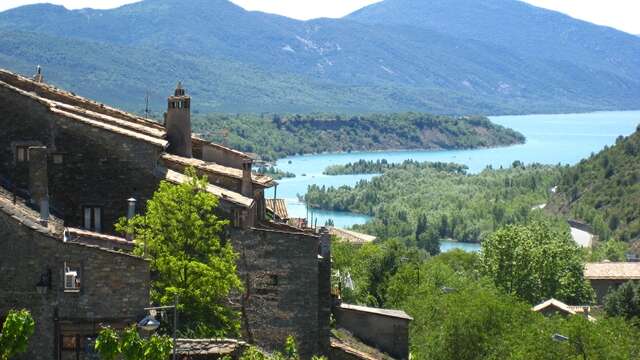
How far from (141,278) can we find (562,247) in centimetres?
6537

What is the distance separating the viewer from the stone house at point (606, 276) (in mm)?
96125

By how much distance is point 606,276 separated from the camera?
3841 inches

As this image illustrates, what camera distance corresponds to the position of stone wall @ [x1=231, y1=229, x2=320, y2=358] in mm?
33969

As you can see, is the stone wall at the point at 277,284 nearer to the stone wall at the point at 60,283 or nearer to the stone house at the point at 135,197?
the stone house at the point at 135,197

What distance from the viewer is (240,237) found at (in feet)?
111

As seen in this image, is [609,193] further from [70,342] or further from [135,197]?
[70,342]

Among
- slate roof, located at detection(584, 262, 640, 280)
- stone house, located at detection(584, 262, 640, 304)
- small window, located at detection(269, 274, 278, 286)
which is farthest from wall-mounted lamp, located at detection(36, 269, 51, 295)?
slate roof, located at detection(584, 262, 640, 280)

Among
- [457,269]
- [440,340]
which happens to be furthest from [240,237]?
[457,269]

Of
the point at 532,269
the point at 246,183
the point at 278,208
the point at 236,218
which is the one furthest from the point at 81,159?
the point at 532,269

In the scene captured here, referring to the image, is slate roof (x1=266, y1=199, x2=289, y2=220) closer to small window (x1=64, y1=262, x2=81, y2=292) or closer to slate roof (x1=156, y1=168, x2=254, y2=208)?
slate roof (x1=156, y1=168, x2=254, y2=208)

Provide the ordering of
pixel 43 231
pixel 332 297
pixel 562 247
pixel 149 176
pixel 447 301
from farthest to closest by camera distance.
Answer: pixel 562 247 → pixel 447 301 → pixel 332 297 → pixel 149 176 → pixel 43 231

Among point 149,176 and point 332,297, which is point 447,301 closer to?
point 332,297

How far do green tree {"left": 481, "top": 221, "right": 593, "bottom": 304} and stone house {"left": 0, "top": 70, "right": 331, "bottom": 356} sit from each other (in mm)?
43524

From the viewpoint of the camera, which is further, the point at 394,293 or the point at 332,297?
the point at 394,293
